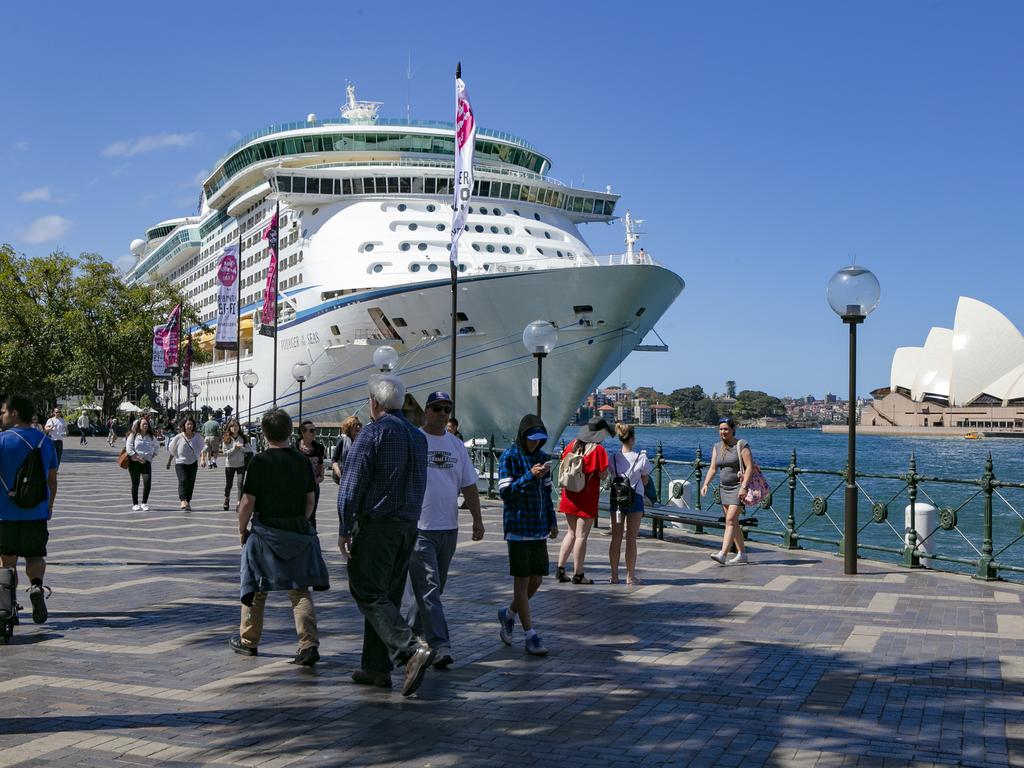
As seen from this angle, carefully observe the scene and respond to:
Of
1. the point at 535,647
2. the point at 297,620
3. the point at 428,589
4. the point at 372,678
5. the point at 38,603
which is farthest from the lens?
the point at 38,603

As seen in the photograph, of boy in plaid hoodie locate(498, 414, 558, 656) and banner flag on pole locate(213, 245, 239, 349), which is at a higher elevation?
banner flag on pole locate(213, 245, 239, 349)

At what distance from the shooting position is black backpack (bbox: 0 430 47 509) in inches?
277

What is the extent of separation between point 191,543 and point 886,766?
9.83 metres

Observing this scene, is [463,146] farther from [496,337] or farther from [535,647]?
[496,337]

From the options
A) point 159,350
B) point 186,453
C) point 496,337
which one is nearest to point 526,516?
point 186,453

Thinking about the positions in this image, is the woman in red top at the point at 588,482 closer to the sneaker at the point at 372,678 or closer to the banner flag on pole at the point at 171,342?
the sneaker at the point at 372,678

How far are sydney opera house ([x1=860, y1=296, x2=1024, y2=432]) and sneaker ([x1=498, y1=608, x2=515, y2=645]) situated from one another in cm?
9688

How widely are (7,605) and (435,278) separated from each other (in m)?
24.4

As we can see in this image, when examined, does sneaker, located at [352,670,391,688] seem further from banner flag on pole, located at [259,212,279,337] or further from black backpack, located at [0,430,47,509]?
banner flag on pole, located at [259,212,279,337]

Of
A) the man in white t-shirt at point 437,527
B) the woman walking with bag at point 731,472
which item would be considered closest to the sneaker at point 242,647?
the man in white t-shirt at point 437,527

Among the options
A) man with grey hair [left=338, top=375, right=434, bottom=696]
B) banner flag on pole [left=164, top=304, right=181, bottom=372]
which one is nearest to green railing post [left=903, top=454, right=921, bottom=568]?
man with grey hair [left=338, top=375, right=434, bottom=696]

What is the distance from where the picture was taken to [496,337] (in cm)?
2953

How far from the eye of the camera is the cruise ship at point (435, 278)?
2922 centimetres

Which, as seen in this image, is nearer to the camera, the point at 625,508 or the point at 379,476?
the point at 379,476
